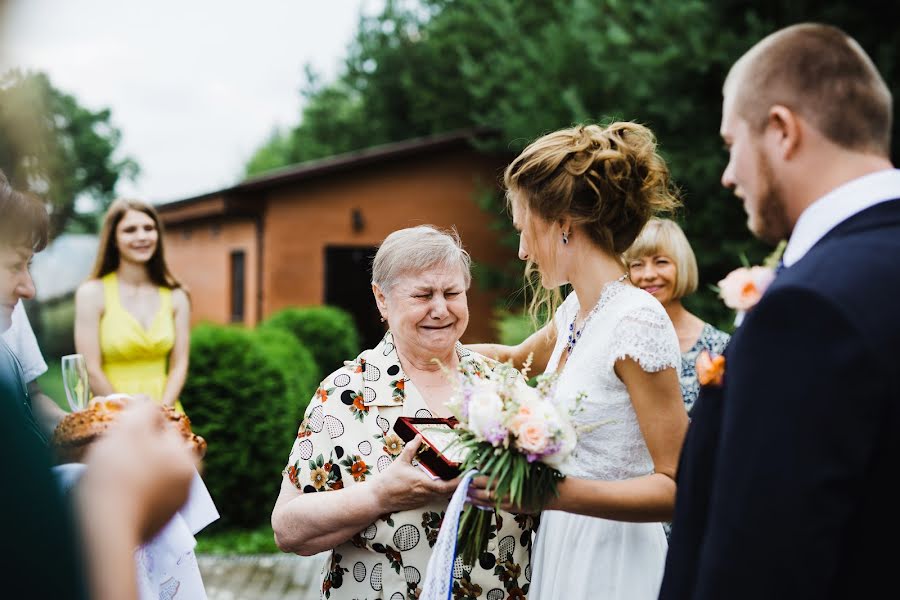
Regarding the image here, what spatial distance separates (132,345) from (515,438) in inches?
163

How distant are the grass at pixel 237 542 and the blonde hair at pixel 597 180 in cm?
611

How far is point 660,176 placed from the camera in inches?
104

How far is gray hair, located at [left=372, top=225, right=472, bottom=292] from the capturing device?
295cm

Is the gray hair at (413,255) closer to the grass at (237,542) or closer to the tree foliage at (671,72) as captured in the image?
the tree foliage at (671,72)

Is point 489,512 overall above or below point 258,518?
above

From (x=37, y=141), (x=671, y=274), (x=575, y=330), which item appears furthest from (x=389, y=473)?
(x=671, y=274)

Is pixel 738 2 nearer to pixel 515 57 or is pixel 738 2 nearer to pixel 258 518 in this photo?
pixel 515 57

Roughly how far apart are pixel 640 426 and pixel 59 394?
2.24 m

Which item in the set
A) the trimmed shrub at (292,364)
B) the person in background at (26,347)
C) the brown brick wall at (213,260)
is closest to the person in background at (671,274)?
the person in background at (26,347)

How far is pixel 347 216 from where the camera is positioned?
1784cm

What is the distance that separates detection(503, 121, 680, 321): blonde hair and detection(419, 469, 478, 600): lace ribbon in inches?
35.1

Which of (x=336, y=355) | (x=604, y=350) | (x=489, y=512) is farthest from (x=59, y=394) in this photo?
(x=336, y=355)

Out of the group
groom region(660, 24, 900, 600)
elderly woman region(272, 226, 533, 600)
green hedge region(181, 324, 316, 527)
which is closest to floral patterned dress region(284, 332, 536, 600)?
elderly woman region(272, 226, 533, 600)

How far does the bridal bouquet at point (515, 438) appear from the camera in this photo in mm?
2164
